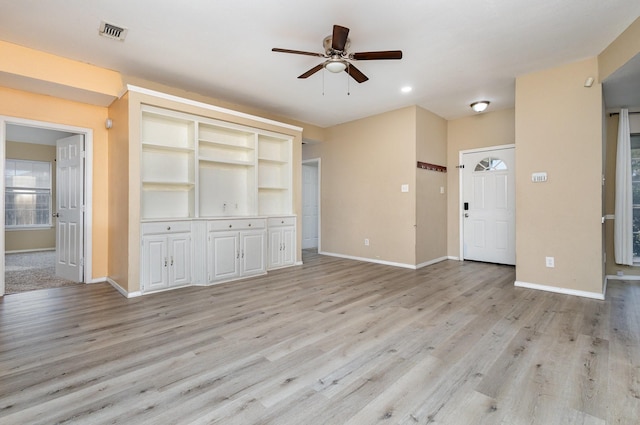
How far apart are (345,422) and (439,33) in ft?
10.9

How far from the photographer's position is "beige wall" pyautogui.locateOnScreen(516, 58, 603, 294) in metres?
3.48

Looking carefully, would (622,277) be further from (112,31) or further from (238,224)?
(112,31)

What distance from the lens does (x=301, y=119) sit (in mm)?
6070

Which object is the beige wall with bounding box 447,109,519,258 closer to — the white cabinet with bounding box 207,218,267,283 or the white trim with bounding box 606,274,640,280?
the white trim with bounding box 606,274,640,280

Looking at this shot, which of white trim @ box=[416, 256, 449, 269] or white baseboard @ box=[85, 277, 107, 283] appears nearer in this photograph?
white baseboard @ box=[85, 277, 107, 283]

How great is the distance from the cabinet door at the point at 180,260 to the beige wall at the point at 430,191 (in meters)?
3.61

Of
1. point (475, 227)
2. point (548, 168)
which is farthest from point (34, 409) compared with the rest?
point (475, 227)

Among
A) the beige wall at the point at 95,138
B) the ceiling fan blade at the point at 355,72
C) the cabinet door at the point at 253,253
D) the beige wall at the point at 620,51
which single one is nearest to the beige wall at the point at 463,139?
the beige wall at the point at 620,51

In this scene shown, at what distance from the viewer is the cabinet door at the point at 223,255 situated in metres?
4.19

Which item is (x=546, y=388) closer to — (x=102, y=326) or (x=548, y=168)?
(x=548, y=168)

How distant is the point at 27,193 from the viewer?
7258 mm

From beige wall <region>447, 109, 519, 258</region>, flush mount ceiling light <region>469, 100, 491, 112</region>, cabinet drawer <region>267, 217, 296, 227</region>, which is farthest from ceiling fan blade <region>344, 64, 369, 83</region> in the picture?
beige wall <region>447, 109, 519, 258</region>

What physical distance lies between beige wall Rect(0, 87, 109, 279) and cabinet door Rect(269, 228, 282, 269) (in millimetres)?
2354

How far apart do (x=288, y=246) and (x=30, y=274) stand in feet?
13.2
